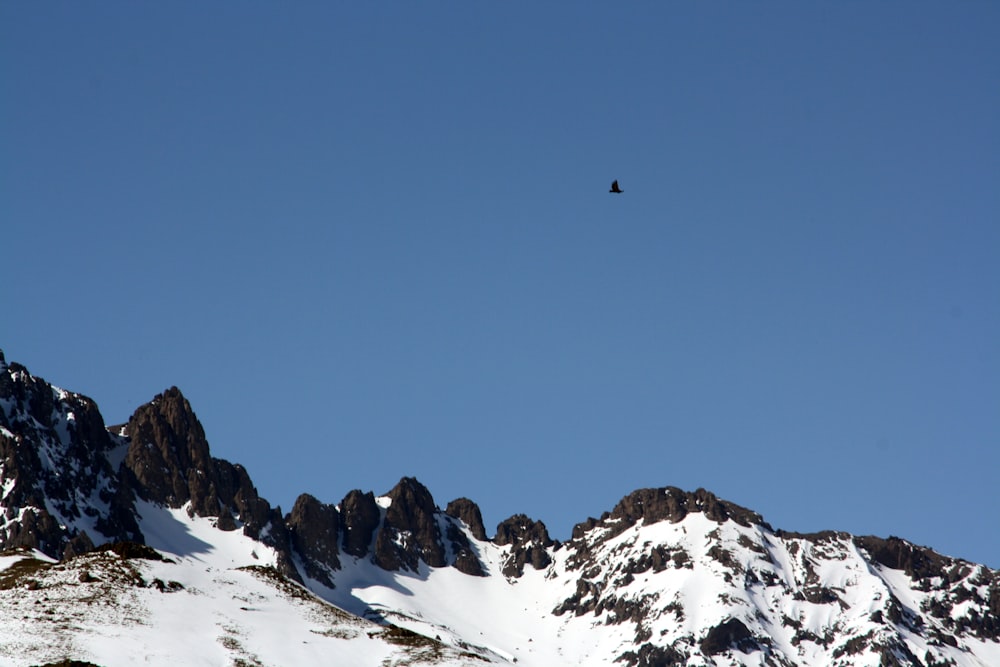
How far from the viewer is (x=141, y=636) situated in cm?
10994

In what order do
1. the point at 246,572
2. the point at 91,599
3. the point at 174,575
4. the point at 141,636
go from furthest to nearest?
the point at 246,572, the point at 174,575, the point at 91,599, the point at 141,636

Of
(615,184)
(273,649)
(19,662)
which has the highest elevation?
(615,184)

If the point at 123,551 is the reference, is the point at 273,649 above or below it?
below

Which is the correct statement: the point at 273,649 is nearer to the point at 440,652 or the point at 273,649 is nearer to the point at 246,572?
the point at 440,652

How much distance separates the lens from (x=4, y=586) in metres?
120

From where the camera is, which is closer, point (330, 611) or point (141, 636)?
point (141, 636)

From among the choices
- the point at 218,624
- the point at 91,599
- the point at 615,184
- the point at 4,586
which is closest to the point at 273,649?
the point at 218,624

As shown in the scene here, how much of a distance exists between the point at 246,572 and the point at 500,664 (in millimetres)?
29368

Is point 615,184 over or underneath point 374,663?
over

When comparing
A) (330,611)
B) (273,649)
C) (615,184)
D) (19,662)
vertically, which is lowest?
(19,662)

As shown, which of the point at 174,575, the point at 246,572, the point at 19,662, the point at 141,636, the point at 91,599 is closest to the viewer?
the point at 19,662

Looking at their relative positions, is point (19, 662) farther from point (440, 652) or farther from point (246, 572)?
point (246, 572)

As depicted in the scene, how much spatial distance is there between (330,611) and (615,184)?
47.4 m

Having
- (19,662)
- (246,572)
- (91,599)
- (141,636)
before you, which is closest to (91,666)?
(19,662)
